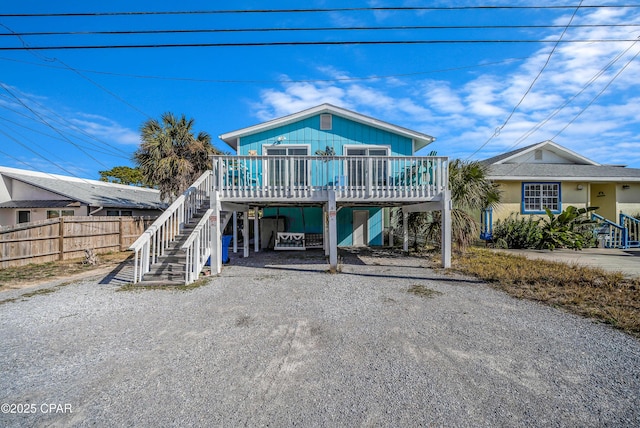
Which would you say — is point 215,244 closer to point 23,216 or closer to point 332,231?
point 332,231

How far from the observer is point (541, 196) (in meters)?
13.2

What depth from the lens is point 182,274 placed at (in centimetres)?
642

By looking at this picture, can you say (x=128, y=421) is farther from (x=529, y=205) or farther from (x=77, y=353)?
(x=529, y=205)

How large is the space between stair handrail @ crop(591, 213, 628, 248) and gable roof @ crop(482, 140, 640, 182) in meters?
2.18

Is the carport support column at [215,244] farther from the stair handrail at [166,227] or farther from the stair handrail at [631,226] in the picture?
the stair handrail at [631,226]

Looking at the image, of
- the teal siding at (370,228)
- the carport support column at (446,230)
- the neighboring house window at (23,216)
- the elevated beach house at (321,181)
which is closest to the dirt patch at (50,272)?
the elevated beach house at (321,181)

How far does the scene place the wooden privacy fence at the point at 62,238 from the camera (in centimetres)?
864

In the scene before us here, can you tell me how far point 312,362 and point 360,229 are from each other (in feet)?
32.0

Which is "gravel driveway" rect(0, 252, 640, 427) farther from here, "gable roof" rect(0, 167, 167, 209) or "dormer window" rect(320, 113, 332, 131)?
"gable roof" rect(0, 167, 167, 209)

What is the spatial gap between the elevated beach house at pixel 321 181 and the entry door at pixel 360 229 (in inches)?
1.7

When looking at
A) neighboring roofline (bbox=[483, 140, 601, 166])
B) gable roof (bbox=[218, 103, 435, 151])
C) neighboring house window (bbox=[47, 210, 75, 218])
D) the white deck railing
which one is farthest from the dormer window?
neighboring house window (bbox=[47, 210, 75, 218])

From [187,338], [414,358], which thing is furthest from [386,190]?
[187,338]

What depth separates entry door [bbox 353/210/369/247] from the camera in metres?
12.5

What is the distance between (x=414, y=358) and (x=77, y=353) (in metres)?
3.76
